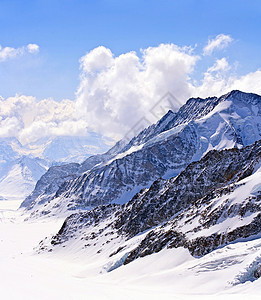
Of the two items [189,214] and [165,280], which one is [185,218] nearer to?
[189,214]

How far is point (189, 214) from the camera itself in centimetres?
7244

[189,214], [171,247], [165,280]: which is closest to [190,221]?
[189,214]

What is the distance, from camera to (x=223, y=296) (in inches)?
1491

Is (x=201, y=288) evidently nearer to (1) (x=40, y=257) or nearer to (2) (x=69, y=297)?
(2) (x=69, y=297)

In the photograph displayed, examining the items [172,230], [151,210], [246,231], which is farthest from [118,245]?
[246,231]

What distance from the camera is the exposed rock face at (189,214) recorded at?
57.5 metres

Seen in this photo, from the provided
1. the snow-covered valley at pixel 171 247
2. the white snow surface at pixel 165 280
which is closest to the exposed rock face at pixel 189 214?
the snow-covered valley at pixel 171 247

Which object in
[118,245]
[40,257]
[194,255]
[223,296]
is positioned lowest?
[223,296]

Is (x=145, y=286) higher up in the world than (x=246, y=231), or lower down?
higher up

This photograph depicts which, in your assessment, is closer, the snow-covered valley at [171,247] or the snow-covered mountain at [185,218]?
the snow-covered valley at [171,247]

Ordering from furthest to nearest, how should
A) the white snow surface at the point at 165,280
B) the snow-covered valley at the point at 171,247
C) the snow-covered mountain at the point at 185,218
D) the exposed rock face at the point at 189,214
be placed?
the exposed rock face at the point at 189,214, the snow-covered mountain at the point at 185,218, the snow-covered valley at the point at 171,247, the white snow surface at the point at 165,280

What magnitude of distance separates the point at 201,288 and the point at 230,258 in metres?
6.57

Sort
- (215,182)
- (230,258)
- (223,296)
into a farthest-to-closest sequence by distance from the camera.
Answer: (215,182)
(230,258)
(223,296)

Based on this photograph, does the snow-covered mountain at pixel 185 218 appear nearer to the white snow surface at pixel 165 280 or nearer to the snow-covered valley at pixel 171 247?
the snow-covered valley at pixel 171 247
